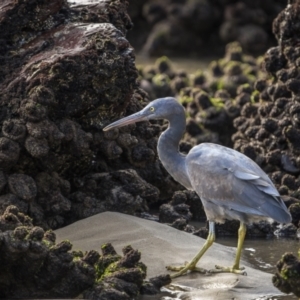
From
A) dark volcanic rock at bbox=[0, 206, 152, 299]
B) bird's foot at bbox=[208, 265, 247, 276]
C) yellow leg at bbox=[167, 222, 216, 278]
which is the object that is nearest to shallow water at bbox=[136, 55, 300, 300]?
bird's foot at bbox=[208, 265, 247, 276]

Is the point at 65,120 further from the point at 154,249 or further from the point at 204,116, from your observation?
the point at 204,116

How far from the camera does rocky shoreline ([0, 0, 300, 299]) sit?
761 cm

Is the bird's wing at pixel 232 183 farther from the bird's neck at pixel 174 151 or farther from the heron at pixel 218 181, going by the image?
the bird's neck at pixel 174 151

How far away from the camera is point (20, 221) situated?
7.82m

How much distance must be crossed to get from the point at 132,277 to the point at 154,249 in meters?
1.06

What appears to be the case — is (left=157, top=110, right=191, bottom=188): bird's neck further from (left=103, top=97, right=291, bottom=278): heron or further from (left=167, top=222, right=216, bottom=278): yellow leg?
(left=167, top=222, right=216, bottom=278): yellow leg

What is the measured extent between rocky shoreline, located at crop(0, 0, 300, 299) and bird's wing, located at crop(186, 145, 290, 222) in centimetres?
93

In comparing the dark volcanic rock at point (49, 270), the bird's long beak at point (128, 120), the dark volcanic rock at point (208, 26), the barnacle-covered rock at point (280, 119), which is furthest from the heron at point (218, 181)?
the dark volcanic rock at point (208, 26)

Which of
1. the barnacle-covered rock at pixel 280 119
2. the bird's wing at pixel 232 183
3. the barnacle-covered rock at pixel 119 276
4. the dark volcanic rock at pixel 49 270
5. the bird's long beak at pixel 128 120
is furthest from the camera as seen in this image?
the barnacle-covered rock at pixel 280 119

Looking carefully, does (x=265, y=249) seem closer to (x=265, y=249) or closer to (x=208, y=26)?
(x=265, y=249)

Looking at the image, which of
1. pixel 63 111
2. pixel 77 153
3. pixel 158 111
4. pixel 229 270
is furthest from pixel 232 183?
pixel 63 111

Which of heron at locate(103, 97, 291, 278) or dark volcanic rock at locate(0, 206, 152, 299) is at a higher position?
heron at locate(103, 97, 291, 278)

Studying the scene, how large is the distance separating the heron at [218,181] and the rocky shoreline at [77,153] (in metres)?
0.47

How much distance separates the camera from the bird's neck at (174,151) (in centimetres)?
895
